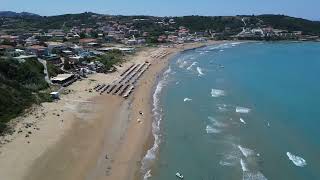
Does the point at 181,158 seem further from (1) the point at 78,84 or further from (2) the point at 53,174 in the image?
(1) the point at 78,84

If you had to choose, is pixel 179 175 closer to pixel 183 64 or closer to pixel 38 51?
pixel 38 51

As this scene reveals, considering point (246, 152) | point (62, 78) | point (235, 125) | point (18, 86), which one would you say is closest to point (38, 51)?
point (62, 78)

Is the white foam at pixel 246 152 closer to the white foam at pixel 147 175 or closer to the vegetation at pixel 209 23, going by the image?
the white foam at pixel 147 175

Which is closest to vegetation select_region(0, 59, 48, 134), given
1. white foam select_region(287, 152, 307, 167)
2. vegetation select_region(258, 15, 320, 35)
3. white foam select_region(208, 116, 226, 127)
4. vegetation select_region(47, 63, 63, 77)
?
vegetation select_region(47, 63, 63, 77)

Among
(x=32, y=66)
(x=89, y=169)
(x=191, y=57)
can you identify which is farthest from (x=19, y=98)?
(x=191, y=57)

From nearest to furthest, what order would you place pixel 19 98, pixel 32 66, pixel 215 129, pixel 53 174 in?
pixel 53 174 < pixel 215 129 < pixel 19 98 < pixel 32 66

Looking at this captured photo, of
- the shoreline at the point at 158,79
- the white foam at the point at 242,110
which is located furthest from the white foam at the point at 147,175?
the white foam at the point at 242,110

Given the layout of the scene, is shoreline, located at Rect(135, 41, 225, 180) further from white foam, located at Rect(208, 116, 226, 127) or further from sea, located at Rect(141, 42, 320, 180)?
white foam, located at Rect(208, 116, 226, 127)
